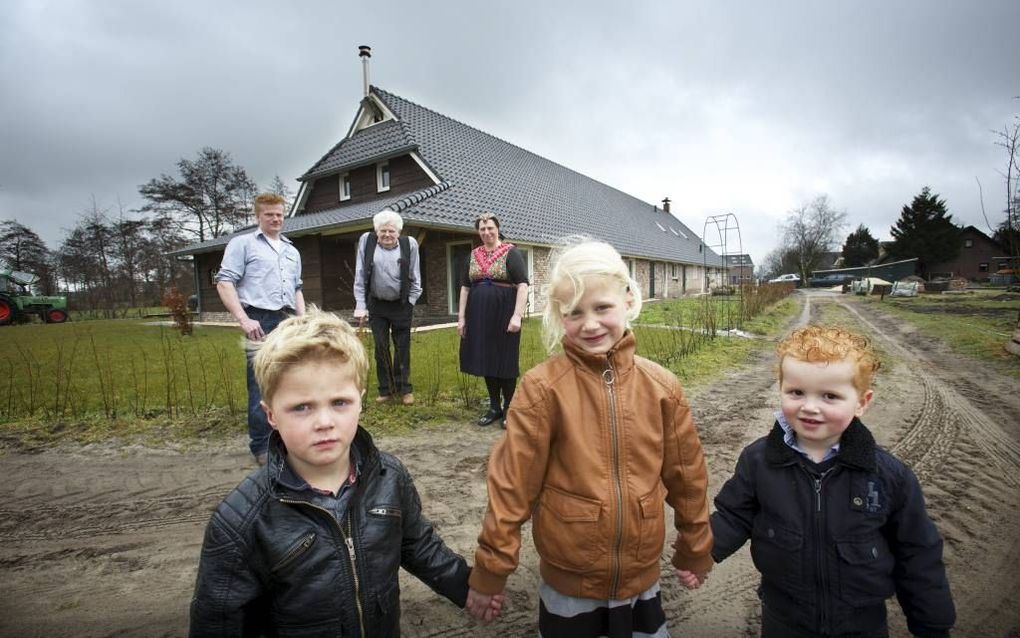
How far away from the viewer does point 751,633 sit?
192cm

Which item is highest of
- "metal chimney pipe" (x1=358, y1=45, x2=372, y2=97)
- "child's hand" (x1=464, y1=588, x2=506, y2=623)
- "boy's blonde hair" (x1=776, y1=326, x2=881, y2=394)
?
"metal chimney pipe" (x1=358, y1=45, x2=372, y2=97)

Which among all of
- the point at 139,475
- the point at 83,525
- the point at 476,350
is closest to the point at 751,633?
the point at 476,350

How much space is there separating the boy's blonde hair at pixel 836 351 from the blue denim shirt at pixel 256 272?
3.31 meters

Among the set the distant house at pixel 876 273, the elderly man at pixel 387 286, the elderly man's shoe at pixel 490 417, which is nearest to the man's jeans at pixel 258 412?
the elderly man at pixel 387 286

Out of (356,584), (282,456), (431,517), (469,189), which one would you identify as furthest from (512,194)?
(356,584)

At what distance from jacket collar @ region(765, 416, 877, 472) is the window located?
55.6 feet

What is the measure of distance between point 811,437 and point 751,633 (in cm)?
106

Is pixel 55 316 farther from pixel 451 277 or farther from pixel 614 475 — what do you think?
pixel 614 475

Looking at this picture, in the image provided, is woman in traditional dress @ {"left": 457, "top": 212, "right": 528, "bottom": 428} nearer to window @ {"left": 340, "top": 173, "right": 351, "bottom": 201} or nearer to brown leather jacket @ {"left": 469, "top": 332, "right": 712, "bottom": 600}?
brown leather jacket @ {"left": 469, "top": 332, "right": 712, "bottom": 600}

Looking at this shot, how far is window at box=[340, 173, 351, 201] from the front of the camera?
53.6 ft

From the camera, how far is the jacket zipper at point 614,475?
54.1 inches

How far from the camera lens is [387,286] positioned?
15.3 ft

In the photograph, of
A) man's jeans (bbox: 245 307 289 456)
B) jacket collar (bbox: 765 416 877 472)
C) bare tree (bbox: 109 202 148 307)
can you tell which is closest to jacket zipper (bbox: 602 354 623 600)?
jacket collar (bbox: 765 416 877 472)

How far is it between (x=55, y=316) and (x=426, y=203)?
22.3 m
